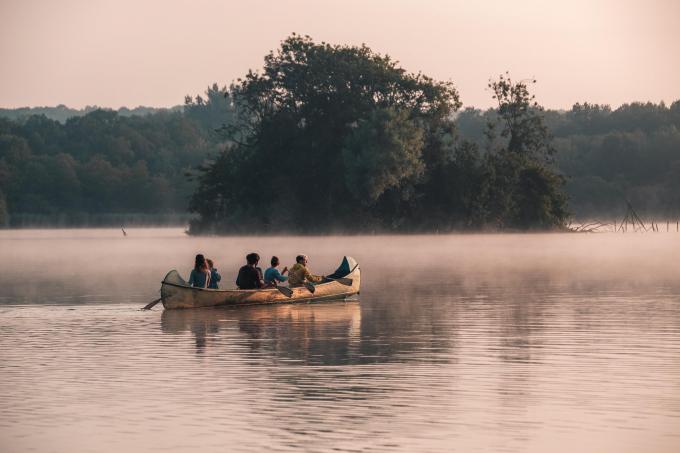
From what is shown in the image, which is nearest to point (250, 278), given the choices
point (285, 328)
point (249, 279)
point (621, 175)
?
point (249, 279)

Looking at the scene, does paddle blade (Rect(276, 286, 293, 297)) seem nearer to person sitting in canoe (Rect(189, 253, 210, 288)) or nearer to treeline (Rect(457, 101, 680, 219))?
person sitting in canoe (Rect(189, 253, 210, 288))

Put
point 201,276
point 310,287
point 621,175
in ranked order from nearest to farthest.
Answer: point 201,276
point 310,287
point 621,175

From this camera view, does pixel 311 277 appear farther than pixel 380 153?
No

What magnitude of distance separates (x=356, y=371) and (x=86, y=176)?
6227 inches

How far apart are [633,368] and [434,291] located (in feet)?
77.7

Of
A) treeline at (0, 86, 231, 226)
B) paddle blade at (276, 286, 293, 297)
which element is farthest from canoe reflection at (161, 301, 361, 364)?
treeline at (0, 86, 231, 226)

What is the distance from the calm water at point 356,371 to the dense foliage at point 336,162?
208ft

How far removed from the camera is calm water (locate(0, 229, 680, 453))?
18.5 metres

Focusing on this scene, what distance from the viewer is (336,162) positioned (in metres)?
112

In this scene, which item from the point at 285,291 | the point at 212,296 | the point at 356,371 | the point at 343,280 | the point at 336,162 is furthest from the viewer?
the point at 336,162

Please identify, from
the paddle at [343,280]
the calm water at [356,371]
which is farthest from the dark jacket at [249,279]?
the paddle at [343,280]

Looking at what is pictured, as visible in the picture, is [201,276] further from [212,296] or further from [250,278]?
[250,278]

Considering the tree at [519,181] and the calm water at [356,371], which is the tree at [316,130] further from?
the calm water at [356,371]

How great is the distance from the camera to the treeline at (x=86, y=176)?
170 meters
